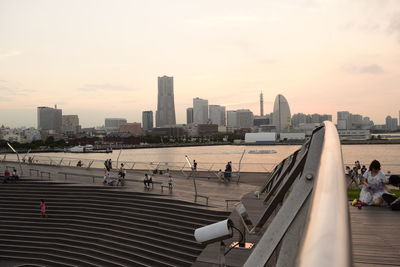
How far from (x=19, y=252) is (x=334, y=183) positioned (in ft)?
46.9

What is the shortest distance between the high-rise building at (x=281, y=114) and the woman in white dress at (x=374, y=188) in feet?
545

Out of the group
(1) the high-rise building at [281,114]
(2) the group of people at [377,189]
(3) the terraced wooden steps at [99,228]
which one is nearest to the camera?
(2) the group of people at [377,189]

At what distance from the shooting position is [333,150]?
1.68 meters

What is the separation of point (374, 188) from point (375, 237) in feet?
7.25

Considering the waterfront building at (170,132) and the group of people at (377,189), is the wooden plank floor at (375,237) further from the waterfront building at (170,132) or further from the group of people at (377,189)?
the waterfront building at (170,132)

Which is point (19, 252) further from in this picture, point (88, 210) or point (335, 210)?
point (335, 210)

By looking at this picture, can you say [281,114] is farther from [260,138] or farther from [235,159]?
[235,159]

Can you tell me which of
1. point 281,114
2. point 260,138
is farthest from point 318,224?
point 281,114

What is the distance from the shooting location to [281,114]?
17162 cm

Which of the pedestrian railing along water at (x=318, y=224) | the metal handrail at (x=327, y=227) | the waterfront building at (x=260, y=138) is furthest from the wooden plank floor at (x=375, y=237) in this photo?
the waterfront building at (x=260, y=138)

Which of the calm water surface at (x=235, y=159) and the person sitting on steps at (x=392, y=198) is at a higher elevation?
the person sitting on steps at (x=392, y=198)

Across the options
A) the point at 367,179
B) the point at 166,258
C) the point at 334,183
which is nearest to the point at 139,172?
the point at 166,258

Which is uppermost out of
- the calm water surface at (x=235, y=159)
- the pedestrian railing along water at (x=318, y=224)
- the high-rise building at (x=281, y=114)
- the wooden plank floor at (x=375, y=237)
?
the high-rise building at (x=281, y=114)

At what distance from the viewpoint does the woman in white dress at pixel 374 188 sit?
557cm
